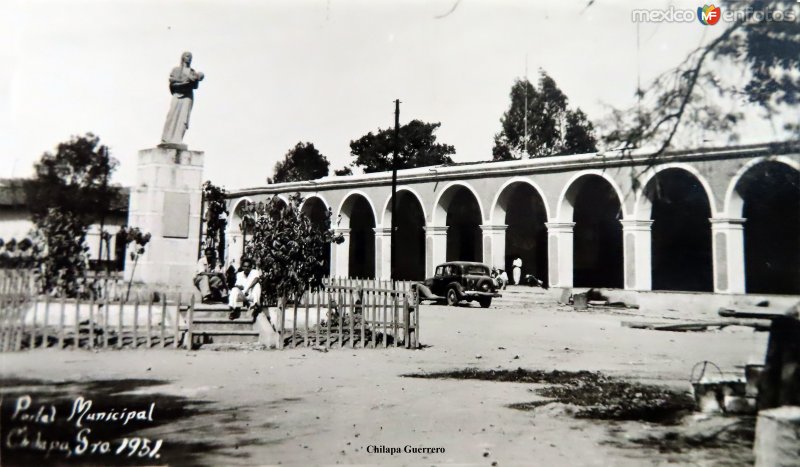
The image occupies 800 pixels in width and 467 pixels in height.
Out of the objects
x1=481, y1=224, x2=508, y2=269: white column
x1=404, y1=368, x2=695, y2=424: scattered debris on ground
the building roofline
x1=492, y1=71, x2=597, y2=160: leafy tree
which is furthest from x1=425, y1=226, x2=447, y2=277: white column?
x1=404, y1=368, x2=695, y2=424: scattered debris on ground

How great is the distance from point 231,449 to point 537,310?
12.1 m

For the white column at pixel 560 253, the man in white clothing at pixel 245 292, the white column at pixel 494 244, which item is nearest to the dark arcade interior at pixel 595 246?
the white column at pixel 560 253

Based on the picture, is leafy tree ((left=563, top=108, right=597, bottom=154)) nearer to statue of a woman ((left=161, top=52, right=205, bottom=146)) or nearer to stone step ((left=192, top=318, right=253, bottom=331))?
statue of a woman ((left=161, top=52, right=205, bottom=146))

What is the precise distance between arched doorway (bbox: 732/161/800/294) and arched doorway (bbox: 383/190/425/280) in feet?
36.5

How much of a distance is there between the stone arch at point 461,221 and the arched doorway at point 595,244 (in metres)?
3.67

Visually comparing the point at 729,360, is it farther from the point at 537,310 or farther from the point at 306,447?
the point at 537,310

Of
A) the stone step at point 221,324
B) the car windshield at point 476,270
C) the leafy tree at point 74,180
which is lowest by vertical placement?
the stone step at point 221,324

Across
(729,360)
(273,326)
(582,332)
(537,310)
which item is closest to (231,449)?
(273,326)

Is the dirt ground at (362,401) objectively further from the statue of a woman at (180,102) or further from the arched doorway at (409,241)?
the arched doorway at (409,241)

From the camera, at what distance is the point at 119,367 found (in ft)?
18.8

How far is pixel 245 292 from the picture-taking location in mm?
8086

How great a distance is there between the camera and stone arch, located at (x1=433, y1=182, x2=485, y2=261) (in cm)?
1899

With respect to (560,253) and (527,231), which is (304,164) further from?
(560,253)

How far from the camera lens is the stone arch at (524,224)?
58.5ft
